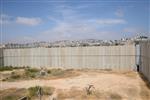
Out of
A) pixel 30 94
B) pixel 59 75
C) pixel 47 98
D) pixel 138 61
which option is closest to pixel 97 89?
pixel 47 98

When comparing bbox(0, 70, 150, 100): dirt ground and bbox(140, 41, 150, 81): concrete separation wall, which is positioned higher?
bbox(140, 41, 150, 81): concrete separation wall

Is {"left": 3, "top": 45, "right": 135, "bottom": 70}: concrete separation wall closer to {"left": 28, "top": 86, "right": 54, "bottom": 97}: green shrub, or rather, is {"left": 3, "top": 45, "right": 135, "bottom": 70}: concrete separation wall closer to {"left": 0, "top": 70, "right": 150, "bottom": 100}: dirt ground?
{"left": 0, "top": 70, "right": 150, "bottom": 100}: dirt ground

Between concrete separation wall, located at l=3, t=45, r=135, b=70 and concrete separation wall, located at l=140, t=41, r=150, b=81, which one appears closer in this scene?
concrete separation wall, located at l=140, t=41, r=150, b=81

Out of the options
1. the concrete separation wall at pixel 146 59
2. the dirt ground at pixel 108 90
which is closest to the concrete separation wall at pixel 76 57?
the concrete separation wall at pixel 146 59

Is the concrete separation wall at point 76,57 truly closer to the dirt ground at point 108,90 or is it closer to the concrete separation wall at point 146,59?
the concrete separation wall at point 146,59

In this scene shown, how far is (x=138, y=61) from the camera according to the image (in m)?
23.5

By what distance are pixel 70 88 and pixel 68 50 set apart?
36.2ft

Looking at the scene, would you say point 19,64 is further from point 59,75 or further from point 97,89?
point 97,89

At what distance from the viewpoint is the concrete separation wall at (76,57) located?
24.4 m

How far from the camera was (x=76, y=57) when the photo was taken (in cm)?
2634

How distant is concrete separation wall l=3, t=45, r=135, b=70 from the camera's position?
24359 mm

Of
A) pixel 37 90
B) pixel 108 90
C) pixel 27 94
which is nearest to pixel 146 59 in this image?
pixel 108 90

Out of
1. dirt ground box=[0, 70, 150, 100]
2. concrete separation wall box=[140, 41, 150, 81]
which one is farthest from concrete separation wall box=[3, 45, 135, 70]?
dirt ground box=[0, 70, 150, 100]

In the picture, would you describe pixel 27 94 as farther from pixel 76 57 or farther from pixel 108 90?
pixel 76 57
